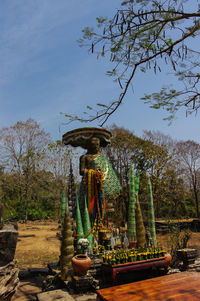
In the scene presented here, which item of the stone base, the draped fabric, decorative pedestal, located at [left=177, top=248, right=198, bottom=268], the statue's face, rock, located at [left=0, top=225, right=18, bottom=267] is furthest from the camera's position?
the statue's face

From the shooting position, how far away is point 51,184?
22.4 metres

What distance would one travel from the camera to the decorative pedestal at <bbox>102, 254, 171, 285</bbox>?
4461mm

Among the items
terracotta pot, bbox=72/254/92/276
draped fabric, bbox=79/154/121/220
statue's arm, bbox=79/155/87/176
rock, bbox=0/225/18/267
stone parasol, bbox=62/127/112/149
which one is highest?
stone parasol, bbox=62/127/112/149

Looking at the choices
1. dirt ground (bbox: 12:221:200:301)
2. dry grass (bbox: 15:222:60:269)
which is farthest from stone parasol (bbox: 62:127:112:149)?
dry grass (bbox: 15:222:60:269)

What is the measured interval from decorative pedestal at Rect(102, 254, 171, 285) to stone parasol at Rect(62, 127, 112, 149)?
3690 millimetres

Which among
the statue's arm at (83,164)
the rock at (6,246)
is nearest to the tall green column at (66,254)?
the rock at (6,246)

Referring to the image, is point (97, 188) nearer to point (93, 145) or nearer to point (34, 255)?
point (93, 145)

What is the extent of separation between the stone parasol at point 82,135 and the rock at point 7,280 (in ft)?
13.7

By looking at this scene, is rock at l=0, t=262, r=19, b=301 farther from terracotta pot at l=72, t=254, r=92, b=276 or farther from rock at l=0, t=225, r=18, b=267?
terracotta pot at l=72, t=254, r=92, b=276

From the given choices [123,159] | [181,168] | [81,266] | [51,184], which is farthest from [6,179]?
[81,266]

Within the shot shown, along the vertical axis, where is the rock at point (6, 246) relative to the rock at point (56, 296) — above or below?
above

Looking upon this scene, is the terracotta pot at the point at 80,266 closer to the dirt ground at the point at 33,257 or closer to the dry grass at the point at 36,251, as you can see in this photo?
the dirt ground at the point at 33,257

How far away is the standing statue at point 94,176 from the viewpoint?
22.3 ft

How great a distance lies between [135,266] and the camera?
4.73m
